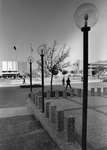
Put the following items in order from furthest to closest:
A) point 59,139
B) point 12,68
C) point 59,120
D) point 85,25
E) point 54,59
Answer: point 12,68 → point 54,59 → point 59,120 → point 59,139 → point 85,25

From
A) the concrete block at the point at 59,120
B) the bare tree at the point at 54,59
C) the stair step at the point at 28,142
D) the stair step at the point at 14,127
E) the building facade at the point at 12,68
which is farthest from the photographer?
the building facade at the point at 12,68

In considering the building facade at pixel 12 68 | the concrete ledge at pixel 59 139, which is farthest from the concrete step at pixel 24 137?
the building facade at pixel 12 68

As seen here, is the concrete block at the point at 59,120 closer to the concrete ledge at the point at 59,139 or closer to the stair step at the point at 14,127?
the concrete ledge at the point at 59,139

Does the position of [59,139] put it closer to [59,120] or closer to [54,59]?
[59,120]

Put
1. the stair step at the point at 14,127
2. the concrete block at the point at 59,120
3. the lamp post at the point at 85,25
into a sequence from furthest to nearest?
the stair step at the point at 14,127 < the concrete block at the point at 59,120 < the lamp post at the point at 85,25

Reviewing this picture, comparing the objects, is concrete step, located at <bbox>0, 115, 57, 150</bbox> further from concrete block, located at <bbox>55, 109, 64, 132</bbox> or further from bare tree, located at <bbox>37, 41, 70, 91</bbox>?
bare tree, located at <bbox>37, 41, 70, 91</bbox>

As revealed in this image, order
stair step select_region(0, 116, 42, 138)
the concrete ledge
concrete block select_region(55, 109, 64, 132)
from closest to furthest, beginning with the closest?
1. the concrete ledge
2. concrete block select_region(55, 109, 64, 132)
3. stair step select_region(0, 116, 42, 138)

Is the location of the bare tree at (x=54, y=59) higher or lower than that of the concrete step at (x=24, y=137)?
higher

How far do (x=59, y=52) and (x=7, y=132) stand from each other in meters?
8.85

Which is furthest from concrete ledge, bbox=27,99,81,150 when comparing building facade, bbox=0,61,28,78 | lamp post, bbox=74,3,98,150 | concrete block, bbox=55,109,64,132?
building facade, bbox=0,61,28,78

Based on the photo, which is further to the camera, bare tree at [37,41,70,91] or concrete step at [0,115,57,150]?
bare tree at [37,41,70,91]

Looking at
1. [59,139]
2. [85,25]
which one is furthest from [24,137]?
[85,25]

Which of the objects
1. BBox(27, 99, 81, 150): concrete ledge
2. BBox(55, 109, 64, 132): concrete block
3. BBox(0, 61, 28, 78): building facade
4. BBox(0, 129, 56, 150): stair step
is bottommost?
BBox(0, 129, 56, 150): stair step

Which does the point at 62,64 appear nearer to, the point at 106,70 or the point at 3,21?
the point at 3,21
